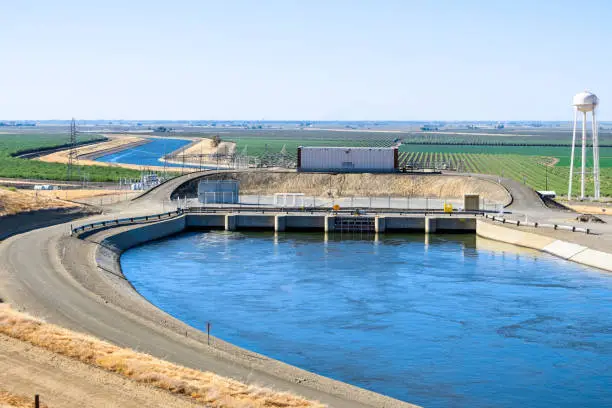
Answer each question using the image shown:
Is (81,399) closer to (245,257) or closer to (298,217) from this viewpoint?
(245,257)

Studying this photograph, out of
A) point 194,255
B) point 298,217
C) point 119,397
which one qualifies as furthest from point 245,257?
point 119,397

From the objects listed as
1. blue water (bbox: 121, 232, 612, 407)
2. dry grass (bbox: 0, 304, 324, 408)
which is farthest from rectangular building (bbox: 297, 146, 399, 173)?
dry grass (bbox: 0, 304, 324, 408)

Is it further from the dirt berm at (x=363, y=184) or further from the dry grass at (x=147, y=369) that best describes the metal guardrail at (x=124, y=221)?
the dry grass at (x=147, y=369)

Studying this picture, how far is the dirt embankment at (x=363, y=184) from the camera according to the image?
386 feet

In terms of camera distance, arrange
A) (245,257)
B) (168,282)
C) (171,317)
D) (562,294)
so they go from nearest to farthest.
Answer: (171,317), (562,294), (168,282), (245,257)

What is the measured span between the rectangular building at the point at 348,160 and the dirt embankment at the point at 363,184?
1977mm

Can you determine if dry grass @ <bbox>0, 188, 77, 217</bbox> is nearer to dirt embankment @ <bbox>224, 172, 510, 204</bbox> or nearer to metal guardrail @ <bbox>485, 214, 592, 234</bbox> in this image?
dirt embankment @ <bbox>224, 172, 510, 204</bbox>

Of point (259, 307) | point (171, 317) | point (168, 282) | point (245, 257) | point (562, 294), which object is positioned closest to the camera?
point (171, 317)

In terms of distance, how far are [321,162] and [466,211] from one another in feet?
94.9

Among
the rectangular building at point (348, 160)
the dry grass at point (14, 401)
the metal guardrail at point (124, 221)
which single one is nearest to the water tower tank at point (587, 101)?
the rectangular building at point (348, 160)

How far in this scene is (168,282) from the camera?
6662 cm

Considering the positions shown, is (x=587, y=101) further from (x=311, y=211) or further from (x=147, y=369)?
(x=147, y=369)

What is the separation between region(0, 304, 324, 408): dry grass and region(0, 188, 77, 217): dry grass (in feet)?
152

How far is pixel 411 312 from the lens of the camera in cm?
5722
